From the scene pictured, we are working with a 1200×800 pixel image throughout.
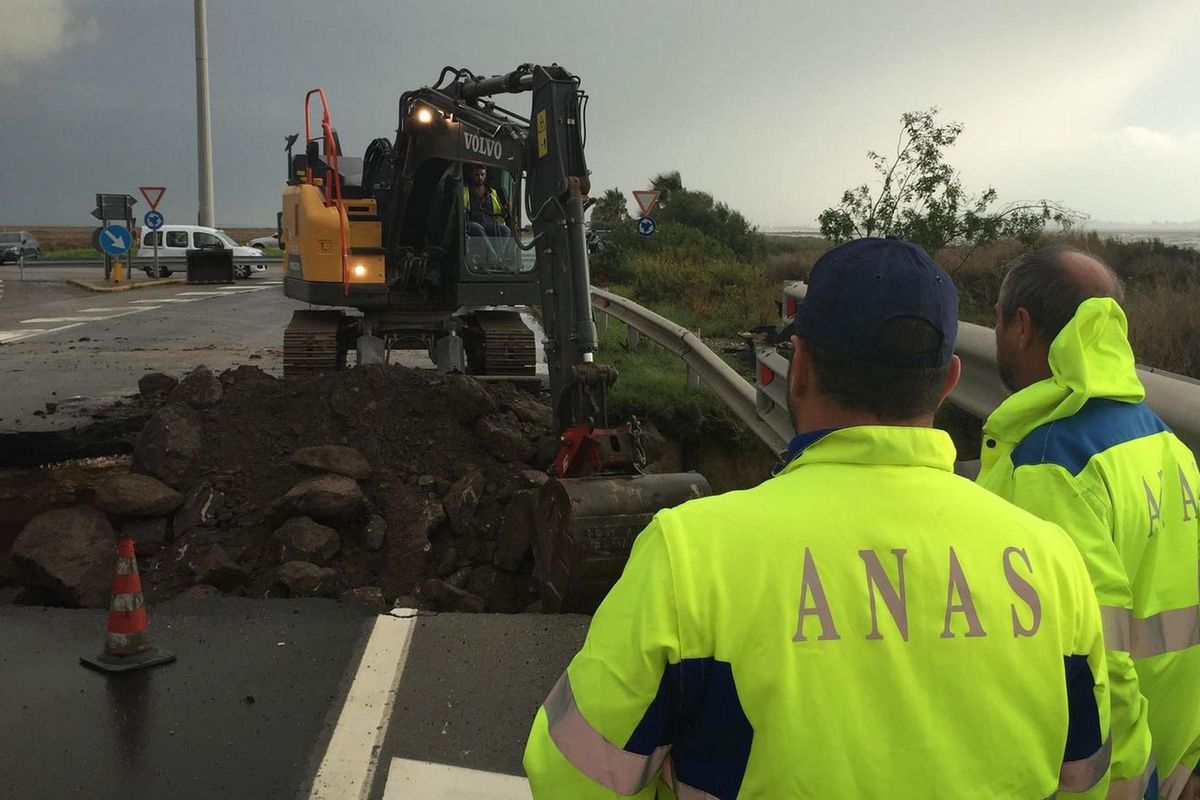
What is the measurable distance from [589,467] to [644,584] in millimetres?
4440

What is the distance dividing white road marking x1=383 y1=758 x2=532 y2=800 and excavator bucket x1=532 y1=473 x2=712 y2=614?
1.61 metres

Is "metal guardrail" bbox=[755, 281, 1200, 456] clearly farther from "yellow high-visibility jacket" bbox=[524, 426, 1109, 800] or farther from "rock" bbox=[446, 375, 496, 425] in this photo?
"rock" bbox=[446, 375, 496, 425]

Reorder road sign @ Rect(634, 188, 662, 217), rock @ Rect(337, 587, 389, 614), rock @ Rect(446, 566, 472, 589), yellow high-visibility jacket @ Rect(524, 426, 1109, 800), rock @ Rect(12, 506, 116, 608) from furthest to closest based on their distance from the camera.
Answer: road sign @ Rect(634, 188, 662, 217)
rock @ Rect(446, 566, 472, 589)
rock @ Rect(12, 506, 116, 608)
rock @ Rect(337, 587, 389, 614)
yellow high-visibility jacket @ Rect(524, 426, 1109, 800)

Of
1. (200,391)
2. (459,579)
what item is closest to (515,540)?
(459,579)

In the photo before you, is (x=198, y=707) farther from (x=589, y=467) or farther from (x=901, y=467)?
(x=901, y=467)

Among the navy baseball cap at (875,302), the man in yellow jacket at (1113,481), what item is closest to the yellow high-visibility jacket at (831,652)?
the navy baseball cap at (875,302)

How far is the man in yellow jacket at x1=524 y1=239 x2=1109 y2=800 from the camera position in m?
1.54

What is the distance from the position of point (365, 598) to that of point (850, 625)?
450cm

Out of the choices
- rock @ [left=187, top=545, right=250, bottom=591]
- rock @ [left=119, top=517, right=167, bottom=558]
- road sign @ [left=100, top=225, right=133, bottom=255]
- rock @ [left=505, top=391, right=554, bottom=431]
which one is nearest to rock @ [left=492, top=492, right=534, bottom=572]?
rock @ [left=187, top=545, right=250, bottom=591]

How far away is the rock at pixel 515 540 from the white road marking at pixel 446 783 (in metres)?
2.70

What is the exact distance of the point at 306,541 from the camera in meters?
6.41

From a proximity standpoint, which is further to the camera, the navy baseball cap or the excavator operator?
the excavator operator

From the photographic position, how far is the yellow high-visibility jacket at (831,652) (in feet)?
5.03

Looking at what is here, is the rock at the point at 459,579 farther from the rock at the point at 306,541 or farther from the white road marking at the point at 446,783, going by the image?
the white road marking at the point at 446,783
